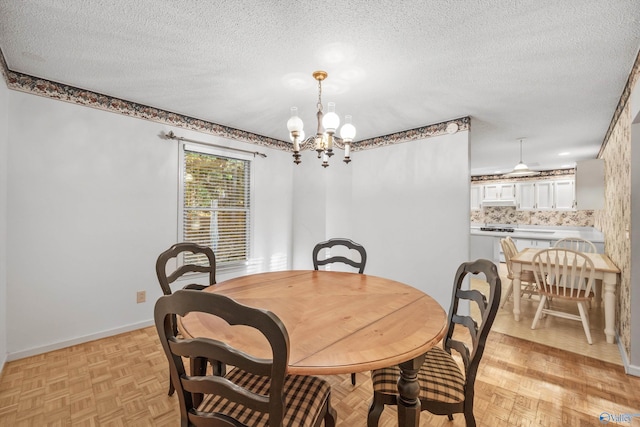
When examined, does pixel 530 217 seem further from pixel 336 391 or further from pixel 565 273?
pixel 336 391

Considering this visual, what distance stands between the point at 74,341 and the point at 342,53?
3.27 metres

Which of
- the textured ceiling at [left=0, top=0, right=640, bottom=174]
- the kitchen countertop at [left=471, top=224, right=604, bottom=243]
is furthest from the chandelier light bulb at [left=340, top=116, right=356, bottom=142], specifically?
the kitchen countertop at [left=471, top=224, right=604, bottom=243]

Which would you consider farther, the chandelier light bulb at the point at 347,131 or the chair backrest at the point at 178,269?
the chandelier light bulb at the point at 347,131

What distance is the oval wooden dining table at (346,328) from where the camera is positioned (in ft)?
3.14

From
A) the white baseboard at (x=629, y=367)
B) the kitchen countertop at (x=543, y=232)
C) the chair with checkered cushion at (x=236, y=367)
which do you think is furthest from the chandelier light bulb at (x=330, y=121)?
the kitchen countertop at (x=543, y=232)

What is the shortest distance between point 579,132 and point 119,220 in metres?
5.52

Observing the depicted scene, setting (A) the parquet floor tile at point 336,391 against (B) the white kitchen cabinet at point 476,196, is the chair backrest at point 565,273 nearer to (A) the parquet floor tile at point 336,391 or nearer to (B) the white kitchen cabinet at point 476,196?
(A) the parquet floor tile at point 336,391

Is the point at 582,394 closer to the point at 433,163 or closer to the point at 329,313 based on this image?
the point at 329,313

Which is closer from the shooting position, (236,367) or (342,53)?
(236,367)

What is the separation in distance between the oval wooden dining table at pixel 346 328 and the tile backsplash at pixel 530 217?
21.5 ft

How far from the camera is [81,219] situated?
254cm

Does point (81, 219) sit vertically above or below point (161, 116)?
below

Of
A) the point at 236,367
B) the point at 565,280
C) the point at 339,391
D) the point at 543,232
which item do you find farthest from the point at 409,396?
the point at 543,232

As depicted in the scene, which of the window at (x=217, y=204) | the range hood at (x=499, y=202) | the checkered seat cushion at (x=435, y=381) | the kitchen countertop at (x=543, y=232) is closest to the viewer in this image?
the checkered seat cushion at (x=435, y=381)
